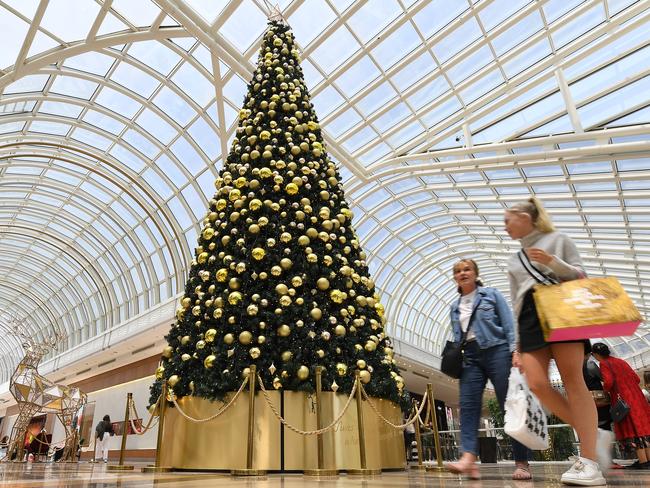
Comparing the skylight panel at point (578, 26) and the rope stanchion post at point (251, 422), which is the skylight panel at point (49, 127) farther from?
the skylight panel at point (578, 26)

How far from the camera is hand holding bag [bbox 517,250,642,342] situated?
234 centimetres

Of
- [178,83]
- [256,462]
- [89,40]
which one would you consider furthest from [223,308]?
[178,83]

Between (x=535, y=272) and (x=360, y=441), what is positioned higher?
(x=535, y=272)

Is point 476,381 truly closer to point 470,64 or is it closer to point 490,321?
point 490,321

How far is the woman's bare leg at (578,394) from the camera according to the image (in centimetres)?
254

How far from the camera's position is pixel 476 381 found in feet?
11.6

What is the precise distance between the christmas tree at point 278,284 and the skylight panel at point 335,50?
9.81 metres

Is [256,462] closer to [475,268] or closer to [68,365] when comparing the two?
[475,268]

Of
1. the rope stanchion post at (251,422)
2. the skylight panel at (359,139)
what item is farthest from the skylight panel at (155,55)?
the rope stanchion post at (251,422)

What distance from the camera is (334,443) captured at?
4914mm

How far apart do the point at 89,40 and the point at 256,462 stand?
1364 cm

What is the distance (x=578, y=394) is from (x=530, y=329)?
0.43 metres

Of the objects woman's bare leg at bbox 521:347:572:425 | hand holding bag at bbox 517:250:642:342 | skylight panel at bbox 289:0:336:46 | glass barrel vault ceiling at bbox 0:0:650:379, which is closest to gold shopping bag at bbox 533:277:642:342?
hand holding bag at bbox 517:250:642:342

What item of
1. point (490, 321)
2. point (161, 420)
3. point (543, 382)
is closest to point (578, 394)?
point (543, 382)
